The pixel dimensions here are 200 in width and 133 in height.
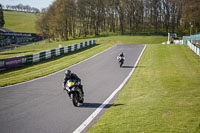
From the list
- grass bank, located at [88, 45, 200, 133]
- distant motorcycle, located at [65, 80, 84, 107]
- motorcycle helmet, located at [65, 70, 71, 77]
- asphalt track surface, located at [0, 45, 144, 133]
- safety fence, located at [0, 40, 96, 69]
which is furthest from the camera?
safety fence, located at [0, 40, 96, 69]

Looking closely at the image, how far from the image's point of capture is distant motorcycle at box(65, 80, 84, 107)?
10.3m

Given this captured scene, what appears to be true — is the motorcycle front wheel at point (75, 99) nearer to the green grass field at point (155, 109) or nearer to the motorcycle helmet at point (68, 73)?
the motorcycle helmet at point (68, 73)

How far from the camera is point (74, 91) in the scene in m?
10.3

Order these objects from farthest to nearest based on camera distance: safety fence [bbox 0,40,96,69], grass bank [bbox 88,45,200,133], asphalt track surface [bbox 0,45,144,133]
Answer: safety fence [bbox 0,40,96,69] < asphalt track surface [bbox 0,45,144,133] < grass bank [bbox 88,45,200,133]

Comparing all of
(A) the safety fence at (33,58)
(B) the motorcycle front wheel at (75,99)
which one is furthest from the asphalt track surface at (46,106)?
(A) the safety fence at (33,58)

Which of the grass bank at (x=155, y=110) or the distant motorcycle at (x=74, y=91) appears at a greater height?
the distant motorcycle at (x=74, y=91)

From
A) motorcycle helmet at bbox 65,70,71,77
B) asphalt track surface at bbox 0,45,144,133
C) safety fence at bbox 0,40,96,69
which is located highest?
motorcycle helmet at bbox 65,70,71,77

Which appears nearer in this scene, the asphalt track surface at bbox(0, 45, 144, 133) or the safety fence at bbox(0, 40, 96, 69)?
the asphalt track surface at bbox(0, 45, 144, 133)

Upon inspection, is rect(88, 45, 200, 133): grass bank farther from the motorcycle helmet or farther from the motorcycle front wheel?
the motorcycle helmet

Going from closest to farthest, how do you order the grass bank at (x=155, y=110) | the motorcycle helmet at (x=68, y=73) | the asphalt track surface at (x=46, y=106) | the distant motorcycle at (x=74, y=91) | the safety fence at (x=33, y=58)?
the grass bank at (x=155, y=110), the asphalt track surface at (x=46, y=106), the distant motorcycle at (x=74, y=91), the motorcycle helmet at (x=68, y=73), the safety fence at (x=33, y=58)

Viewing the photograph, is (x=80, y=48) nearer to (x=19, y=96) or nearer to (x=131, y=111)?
(x=19, y=96)

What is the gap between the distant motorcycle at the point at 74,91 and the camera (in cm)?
1032

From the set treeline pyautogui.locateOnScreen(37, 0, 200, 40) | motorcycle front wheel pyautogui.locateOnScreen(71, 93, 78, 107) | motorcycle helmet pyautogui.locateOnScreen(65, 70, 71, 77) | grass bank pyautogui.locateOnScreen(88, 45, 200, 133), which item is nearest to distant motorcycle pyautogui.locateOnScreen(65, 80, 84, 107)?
motorcycle front wheel pyautogui.locateOnScreen(71, 93, 78, 107)

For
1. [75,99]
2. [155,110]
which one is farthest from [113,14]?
[155,110]
